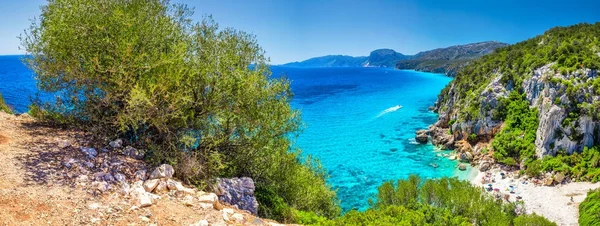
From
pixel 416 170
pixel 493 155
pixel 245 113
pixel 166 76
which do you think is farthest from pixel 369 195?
pixel 166 76

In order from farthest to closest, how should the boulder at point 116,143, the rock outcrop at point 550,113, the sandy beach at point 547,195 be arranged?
1. the rock outcrop at point 550,113
2. the sandy beach at point 547,195
3. the boulder at point 116,143

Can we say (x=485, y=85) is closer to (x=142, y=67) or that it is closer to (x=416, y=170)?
(x=416, y=170)

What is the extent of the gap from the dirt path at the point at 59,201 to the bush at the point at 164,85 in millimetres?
2596

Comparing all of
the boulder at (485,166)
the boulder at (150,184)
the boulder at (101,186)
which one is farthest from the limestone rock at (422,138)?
the boulder at (101,186)

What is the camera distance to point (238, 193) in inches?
581

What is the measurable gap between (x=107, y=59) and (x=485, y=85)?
248 feet

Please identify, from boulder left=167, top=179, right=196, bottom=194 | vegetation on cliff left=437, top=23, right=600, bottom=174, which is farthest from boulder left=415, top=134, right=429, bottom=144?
boulder left=167, top=179, right=196, bottom=194

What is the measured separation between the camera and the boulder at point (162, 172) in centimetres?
1293

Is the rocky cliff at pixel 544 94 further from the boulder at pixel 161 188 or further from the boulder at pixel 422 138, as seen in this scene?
the boulder at pixel 161 188

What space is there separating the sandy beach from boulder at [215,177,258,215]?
37.1 meters

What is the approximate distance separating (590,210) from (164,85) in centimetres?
4169

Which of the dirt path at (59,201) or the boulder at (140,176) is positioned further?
the boulder at (140,176)

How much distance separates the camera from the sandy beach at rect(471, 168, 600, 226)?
1451 inches

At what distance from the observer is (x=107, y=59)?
49.9 feet
